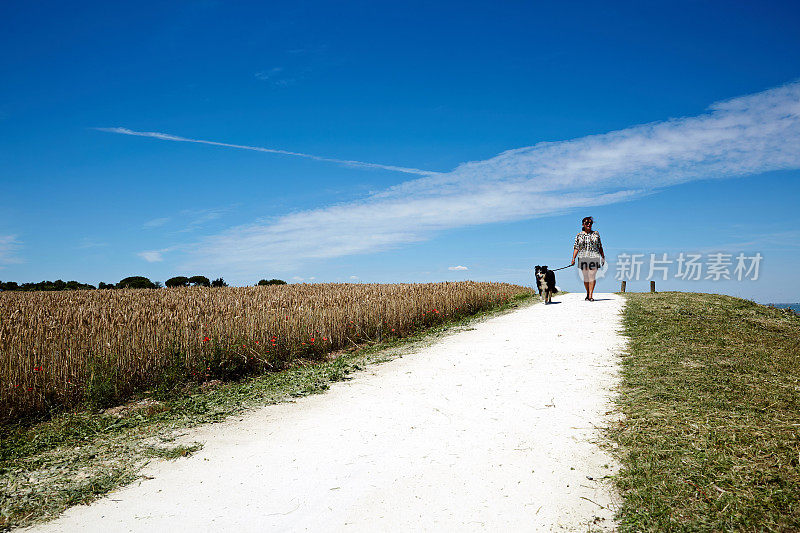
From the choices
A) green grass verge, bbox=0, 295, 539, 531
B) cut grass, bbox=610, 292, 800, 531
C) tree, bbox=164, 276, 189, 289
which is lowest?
green grass verge, bbox=0, 295, 539, 531

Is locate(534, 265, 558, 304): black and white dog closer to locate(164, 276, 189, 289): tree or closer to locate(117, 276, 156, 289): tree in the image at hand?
locate(164, 276, 189, 289): tree

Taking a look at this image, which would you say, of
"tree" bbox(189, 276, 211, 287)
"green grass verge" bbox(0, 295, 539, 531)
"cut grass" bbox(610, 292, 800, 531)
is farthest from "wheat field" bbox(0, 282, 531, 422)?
"tree" bbox(189, 276, 211, 287)

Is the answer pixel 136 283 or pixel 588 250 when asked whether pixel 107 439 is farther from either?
pixel 136 283

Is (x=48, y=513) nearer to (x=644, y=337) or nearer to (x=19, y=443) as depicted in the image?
(x=19, y=443)

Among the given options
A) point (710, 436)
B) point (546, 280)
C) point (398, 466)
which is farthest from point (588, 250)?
point (398, 466)

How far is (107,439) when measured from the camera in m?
5.81

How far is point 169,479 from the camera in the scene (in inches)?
181

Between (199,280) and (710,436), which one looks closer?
(710,436)

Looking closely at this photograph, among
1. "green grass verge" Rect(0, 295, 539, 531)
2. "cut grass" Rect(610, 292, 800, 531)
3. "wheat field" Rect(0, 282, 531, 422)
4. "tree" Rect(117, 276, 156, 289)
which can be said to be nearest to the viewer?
"cut grass" Rect(610, 292, 800, 531)

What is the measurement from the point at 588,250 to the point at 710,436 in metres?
13.2

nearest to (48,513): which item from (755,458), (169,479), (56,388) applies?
(169,479)

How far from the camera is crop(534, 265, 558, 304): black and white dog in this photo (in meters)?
18.7

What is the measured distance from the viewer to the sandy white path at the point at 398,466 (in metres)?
3.79

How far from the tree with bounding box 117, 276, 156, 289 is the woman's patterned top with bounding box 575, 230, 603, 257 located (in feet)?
97.5
